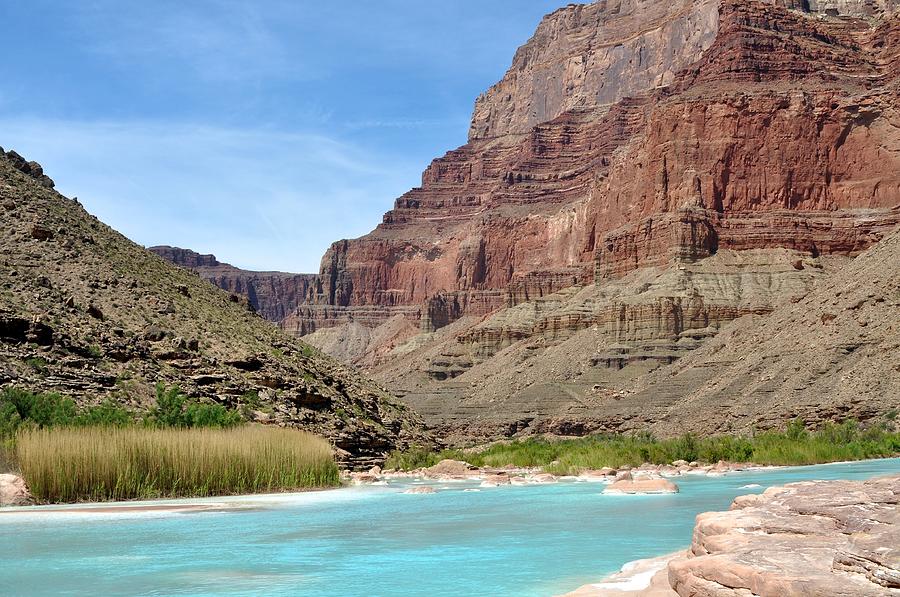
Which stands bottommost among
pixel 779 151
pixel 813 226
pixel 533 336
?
pixel 533 336

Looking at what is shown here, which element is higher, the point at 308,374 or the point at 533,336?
the point at 533,336

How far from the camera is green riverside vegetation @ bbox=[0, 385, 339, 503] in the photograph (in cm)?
2394

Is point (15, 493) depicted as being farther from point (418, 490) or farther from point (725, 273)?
point (725, 273)

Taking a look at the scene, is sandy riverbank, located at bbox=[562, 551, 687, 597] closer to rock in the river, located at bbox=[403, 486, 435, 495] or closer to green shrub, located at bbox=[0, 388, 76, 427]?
rock in the river, located at bbox=[403, 486, 435, 495]

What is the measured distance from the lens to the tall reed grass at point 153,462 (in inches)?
939

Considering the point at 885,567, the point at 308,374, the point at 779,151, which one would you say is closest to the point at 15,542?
the point at 885,567

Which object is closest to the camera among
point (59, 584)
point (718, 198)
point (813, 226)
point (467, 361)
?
point (59, 584)

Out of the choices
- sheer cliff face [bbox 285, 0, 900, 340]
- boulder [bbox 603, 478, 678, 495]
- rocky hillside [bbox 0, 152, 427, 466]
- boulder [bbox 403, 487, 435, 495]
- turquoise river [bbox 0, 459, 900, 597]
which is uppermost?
sheer cliff face [bbox 285, 0, 900, 340]

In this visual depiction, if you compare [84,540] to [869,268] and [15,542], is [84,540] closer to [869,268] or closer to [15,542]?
[15,542]

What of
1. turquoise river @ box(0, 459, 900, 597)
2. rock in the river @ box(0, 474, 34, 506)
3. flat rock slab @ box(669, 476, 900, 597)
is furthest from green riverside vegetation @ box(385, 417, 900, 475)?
flat rock slab @ box(669, 476, 900, 597)

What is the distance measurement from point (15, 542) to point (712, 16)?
174 metres

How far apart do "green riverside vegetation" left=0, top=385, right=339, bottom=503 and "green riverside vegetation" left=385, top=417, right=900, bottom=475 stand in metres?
11.6

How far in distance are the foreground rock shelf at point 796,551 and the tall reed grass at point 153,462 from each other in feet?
50.3

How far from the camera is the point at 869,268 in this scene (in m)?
76.1
